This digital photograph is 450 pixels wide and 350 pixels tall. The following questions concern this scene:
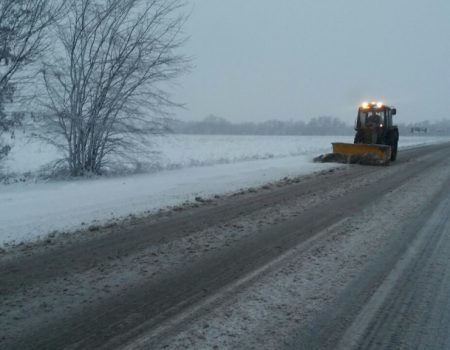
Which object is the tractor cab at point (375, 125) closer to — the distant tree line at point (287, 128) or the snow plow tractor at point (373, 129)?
the snow plow tractor at point (373, 129)

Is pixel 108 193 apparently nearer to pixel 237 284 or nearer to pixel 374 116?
pixel 237 284

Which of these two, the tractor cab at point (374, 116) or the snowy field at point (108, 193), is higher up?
the tractor cab at point (374, 116)

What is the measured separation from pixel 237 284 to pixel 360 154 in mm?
16314

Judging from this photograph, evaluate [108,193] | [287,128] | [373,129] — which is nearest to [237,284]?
[108,193]

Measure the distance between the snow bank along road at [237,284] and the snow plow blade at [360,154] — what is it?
11165mm

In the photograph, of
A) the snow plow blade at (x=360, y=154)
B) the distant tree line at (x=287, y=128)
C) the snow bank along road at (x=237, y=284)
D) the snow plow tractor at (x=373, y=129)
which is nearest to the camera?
the snow bank along road at (x=237, y=284)

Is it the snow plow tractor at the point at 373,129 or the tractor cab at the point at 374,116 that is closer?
the snow plow tractor at the point at 373,129

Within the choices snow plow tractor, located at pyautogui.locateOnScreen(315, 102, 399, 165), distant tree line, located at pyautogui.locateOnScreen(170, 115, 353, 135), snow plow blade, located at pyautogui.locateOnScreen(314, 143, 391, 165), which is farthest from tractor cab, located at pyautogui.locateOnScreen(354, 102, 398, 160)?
distant tree line, located at pyautogui.locateOnScreen(170, 115, 353, 135)

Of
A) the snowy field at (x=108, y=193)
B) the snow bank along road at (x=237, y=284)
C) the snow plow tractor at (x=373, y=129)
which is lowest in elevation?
the snow bank along road at (x=237, y=284)

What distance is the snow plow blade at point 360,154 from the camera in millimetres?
19094

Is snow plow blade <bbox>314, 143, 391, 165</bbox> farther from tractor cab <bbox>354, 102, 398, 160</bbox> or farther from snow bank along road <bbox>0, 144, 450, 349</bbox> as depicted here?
snow bank along road <bbox>0, 144, 450, 349</bbox>

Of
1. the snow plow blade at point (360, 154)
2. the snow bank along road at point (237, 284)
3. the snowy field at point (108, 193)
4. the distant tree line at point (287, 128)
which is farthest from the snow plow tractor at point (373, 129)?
the distant tree line at point (287, 128)

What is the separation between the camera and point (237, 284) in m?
4.56

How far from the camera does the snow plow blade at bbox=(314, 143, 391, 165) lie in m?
19.1
